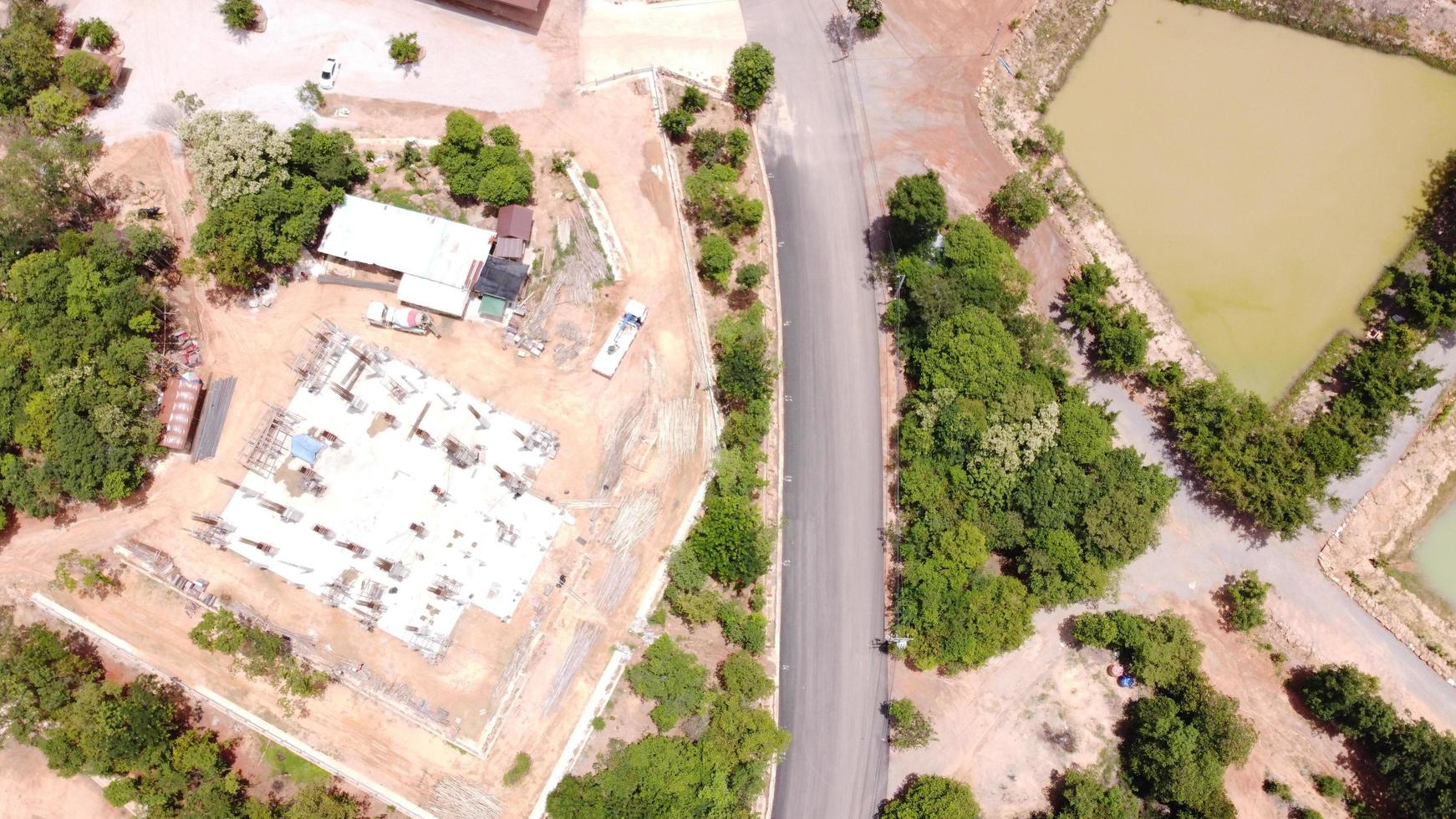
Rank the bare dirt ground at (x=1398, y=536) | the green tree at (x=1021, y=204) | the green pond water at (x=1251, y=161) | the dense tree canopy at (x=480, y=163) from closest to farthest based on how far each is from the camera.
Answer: the dense tree canopy at (x=480, y=163) → the green tree at (x=1021, y=204) → the bare dirt ground at (x=1398, y=536) → the green pond water at (x=1251, y=161)

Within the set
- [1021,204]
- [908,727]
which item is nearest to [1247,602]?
[908,727]

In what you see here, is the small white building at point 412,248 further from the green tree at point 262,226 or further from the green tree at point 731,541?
the green tree at point 731,541

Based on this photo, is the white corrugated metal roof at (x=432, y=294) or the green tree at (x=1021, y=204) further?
the green tree at (x=1021, y=204)

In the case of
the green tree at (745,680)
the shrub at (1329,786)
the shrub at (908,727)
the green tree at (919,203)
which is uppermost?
the green tree at (919,203)

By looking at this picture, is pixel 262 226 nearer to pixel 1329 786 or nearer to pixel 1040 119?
pixel 1040 119

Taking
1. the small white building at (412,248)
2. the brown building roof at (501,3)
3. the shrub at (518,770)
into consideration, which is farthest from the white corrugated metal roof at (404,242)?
the shrub at (518,770)

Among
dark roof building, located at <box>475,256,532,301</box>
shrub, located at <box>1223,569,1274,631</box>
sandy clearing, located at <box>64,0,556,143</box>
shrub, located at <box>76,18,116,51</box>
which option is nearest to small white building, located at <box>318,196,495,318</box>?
dark roof building, located at <box>475,256,532,301</box>

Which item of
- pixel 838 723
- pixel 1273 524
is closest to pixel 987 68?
pixel 1273 524

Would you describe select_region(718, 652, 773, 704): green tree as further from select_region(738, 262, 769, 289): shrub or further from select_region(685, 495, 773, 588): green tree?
select_region(738, 262, 769, 289): shrub

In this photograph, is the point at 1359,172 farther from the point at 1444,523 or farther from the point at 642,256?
the point at 642,256
